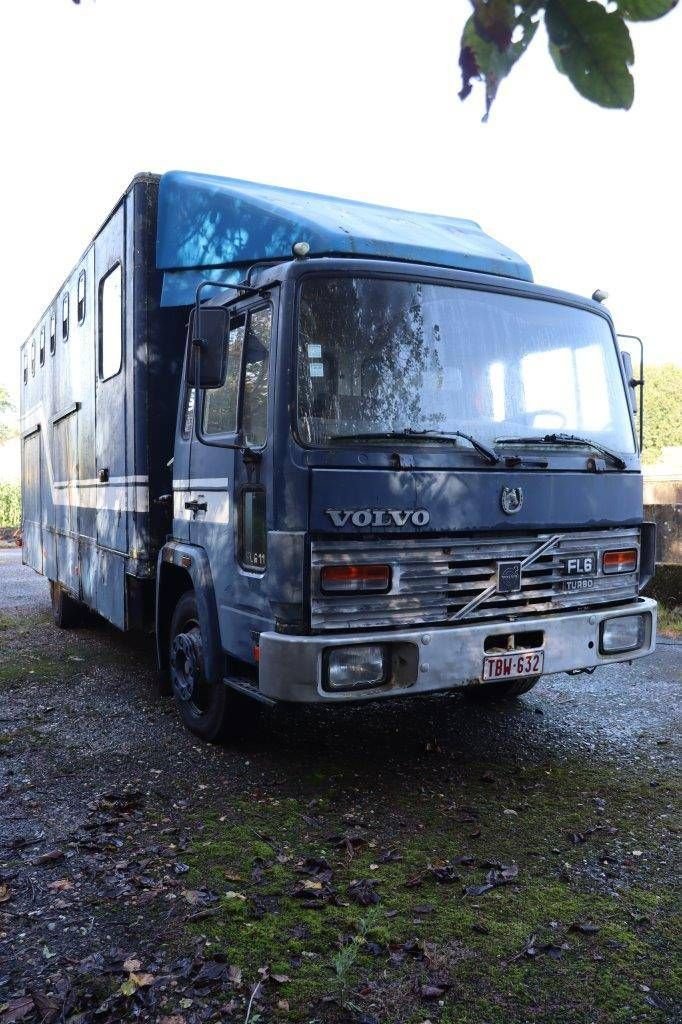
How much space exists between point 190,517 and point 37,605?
6.78m

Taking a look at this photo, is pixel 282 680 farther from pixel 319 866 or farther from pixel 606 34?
pixel 606 34

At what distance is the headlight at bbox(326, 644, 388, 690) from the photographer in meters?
4.02

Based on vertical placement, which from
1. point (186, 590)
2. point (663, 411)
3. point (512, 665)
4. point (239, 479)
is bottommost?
point (512, 665)

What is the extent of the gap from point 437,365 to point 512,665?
1.55 m

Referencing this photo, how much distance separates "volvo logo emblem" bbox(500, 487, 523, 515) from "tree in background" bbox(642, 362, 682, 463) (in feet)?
139

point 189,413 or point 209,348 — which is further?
point 189,413

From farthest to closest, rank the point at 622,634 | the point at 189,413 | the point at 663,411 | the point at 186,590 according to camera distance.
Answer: the point at 663,411 < the point at 186,590 < the point at 189,413 < the point at 622,634

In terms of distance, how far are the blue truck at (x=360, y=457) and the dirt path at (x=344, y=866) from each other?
58 centimetres

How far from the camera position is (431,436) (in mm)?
4273

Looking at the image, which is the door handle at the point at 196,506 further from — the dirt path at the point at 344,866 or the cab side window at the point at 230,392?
the dirt path at the point at 344,866

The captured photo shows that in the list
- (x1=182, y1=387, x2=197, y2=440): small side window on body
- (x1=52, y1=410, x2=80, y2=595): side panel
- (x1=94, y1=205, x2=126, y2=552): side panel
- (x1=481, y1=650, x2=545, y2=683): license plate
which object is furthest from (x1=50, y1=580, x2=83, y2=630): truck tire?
(x1=481, y1=650, x2=545, y2=683): license plate

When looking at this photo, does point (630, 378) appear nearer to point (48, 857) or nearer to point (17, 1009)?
point (48, 857)

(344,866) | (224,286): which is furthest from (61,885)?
(224,286)

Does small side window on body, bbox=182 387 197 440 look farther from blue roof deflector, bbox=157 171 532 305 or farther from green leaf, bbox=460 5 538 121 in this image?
green leaf, bbox=460 5 538 121
